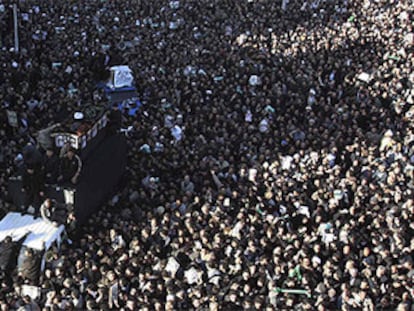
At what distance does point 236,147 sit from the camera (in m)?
14.7

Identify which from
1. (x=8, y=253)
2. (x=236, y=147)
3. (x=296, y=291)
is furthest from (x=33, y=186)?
(x=296, y=291)

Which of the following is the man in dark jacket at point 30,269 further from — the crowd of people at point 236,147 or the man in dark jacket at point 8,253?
the man in dark jacket at point 8,253

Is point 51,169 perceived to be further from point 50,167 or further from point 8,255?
point 8,255

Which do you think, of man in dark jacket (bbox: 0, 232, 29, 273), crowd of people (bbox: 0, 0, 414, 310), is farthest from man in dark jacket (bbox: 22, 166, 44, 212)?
man in dark jacket (bbox: 0, 232, 29, 273)

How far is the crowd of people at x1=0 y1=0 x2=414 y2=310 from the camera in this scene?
9859mm

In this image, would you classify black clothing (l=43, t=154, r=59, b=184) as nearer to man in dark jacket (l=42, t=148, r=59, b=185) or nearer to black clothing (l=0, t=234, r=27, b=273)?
man in dark jacket (l=42, t=148, r=59, b=185)

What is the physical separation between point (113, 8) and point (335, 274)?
49.9 ft

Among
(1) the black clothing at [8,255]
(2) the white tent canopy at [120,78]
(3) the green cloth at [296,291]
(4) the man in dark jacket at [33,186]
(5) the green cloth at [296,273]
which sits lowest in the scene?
(3) the green cloth at [296,291]

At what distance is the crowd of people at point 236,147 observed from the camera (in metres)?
9.86

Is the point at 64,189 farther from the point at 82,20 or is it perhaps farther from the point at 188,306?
the point at 82,20

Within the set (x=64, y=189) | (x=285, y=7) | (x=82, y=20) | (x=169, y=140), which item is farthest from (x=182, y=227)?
(x=285, y=7)

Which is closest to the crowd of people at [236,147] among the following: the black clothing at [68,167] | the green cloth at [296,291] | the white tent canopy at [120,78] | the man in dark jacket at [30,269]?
the green cloth at [296,291]

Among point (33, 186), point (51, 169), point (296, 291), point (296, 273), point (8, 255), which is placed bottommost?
point (296, 291)

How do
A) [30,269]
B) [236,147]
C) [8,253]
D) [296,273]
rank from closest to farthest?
[296,273], [30,269], [8,253], [236,147]
